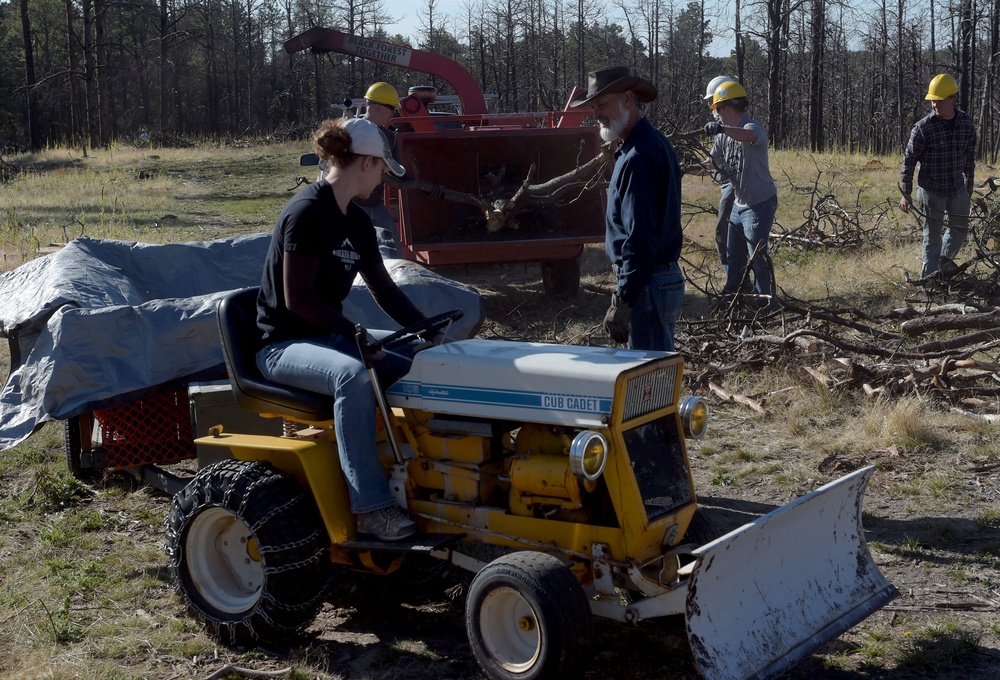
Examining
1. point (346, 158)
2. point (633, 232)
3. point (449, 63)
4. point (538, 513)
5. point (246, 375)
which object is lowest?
point (538, 513)

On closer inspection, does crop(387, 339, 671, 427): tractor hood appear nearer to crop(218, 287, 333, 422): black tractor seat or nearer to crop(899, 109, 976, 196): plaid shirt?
crop(218, 287, 333, 422): black tractor seat

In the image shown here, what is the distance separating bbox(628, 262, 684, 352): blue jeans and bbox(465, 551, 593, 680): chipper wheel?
1.55 metres

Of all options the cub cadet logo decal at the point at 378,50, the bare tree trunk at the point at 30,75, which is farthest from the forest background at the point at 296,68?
the cub cadet logo decal at the point at 378,50

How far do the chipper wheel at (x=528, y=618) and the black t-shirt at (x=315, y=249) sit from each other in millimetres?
1263

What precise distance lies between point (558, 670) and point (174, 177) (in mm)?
22855

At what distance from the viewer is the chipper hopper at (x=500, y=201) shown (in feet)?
30.3

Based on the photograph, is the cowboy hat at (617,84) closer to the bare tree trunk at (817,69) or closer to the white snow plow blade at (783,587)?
the white snow plow blade at (783,587)

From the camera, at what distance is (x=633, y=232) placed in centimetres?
435

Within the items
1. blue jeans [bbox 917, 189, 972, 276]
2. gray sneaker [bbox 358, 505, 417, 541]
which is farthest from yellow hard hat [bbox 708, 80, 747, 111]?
gray sneaker [bbox 358, 505, 417, 541]

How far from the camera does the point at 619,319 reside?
4.60 m

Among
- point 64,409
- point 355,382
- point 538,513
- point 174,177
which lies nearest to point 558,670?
point 538,513

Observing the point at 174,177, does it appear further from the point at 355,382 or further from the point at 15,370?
the point at 355,382

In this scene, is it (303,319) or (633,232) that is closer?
(303,319)

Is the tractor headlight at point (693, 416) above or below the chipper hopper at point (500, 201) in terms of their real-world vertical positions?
below
